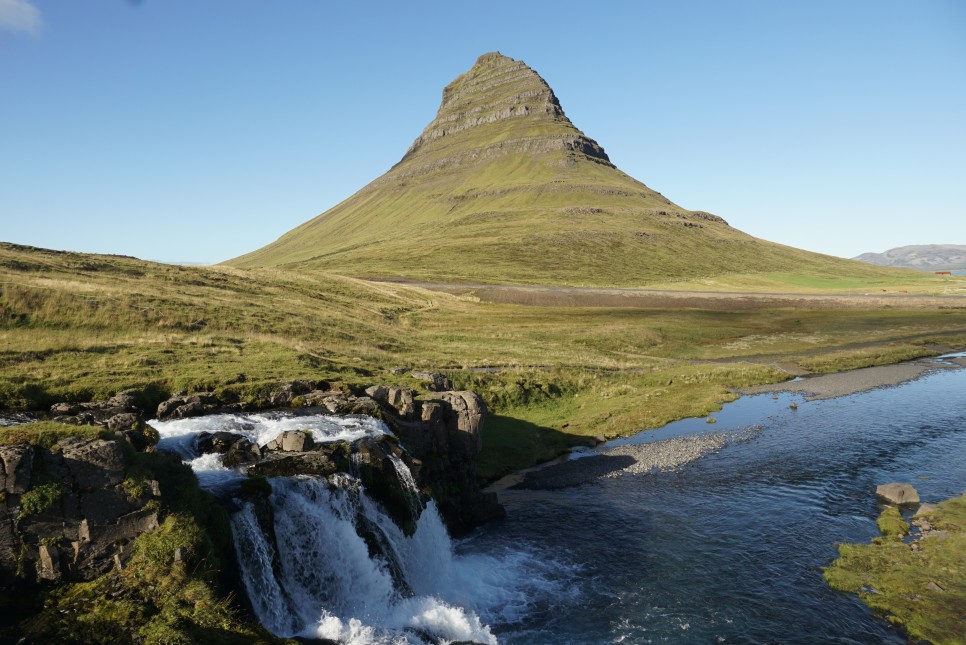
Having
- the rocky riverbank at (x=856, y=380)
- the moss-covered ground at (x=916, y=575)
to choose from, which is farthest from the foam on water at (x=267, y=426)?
the rocky riverbank at (x=856, y=380)

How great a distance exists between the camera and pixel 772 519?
39.4 meters

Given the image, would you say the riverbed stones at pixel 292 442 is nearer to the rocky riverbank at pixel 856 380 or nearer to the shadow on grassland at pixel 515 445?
the shadow on grassland at pixel 515 445

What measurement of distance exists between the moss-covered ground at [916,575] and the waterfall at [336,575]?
1947 cm

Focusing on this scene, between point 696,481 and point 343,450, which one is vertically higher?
point 343,450

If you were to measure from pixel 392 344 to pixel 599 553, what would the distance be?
166 feet

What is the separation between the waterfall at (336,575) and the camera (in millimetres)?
24344

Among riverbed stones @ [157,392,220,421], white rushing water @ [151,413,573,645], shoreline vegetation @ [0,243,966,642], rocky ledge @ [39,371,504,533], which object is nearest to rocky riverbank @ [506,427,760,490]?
shoreline vegetation @ [0,243,966,642]

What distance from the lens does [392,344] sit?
81.2 meters

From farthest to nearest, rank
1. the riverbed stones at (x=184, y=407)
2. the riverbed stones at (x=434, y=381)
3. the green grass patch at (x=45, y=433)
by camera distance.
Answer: the riverbed stones at (x=434, y=381), the riverbed stones at (x=184, y=407), the green grass patch at (x=45, y=433)

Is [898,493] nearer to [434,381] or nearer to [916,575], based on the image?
[916,575]

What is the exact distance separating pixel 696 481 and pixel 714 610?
1837 cm

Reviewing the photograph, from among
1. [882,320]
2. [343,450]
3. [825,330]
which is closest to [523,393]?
[343,450]

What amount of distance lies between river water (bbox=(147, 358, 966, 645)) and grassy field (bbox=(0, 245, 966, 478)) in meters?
10.1

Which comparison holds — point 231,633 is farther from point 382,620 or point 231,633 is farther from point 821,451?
point 821,451
